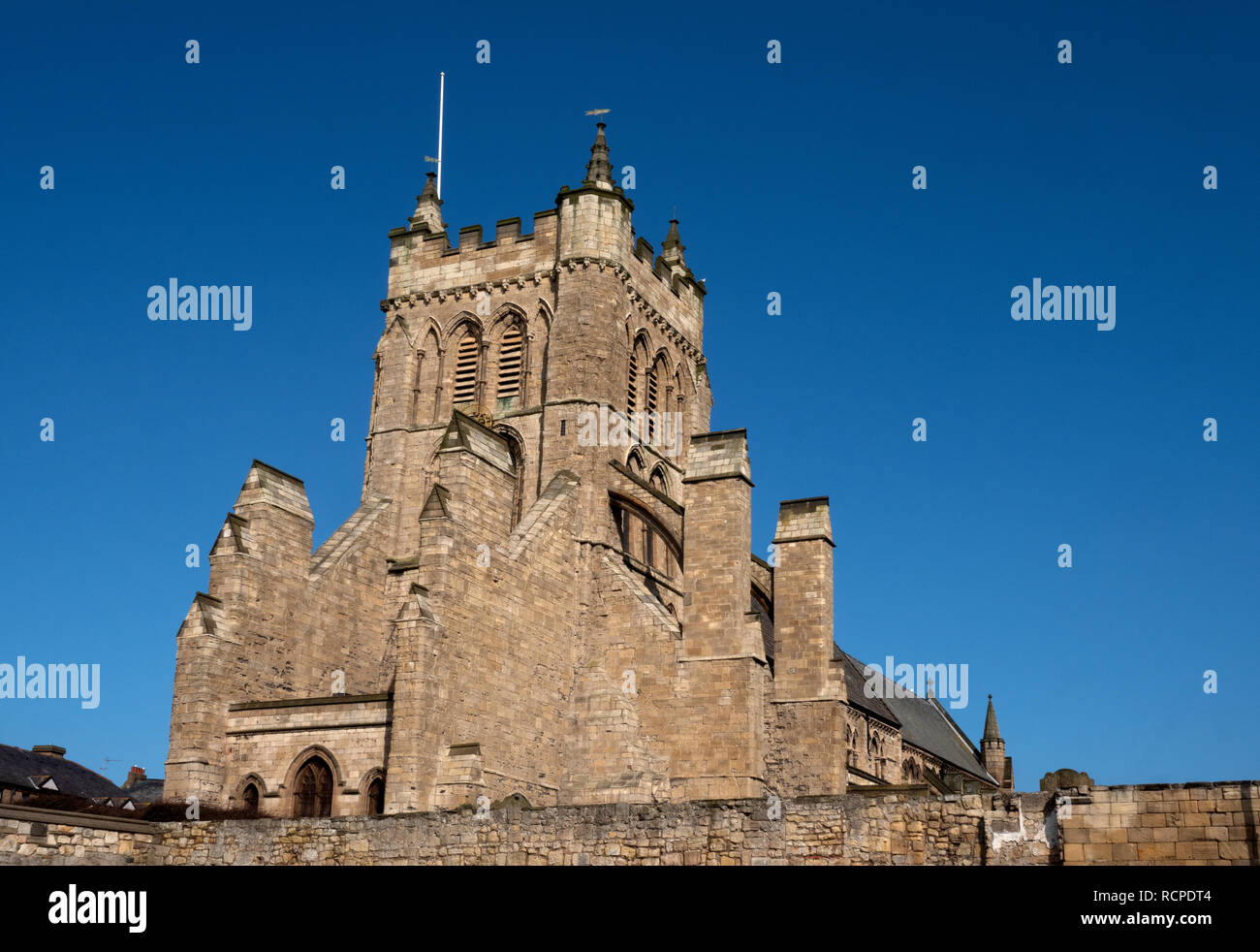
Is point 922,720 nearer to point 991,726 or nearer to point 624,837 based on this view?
point 991,726

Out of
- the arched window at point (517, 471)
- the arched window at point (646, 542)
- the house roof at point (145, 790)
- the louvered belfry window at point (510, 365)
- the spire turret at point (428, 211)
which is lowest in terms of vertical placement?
the house roof at point (145, 790)

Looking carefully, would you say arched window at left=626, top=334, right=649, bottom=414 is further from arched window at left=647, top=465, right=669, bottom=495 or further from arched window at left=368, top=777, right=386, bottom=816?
arched window at left=368, top=777, right=386, bottom=816

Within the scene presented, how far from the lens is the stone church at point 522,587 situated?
2488cm

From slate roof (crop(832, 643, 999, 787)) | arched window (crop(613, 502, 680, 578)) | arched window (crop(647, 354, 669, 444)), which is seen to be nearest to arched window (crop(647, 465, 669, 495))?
arched window (crop(647, 354, 669, 444))

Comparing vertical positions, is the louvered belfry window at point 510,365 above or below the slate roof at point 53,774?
above

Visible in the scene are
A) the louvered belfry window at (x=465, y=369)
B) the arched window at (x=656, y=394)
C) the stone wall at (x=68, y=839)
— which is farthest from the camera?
the arched window at (x=656, y=394)

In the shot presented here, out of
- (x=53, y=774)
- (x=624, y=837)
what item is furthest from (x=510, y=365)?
(x=53, y=774)

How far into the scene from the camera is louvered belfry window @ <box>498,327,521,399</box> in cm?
3388

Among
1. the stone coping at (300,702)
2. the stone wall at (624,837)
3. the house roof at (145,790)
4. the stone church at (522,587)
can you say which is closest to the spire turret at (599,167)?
the stone church at (522,587)

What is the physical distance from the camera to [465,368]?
114ft

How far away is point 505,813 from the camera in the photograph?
53.4ft

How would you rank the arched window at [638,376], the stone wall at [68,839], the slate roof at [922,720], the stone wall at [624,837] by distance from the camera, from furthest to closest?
the slate roof at [922,720] < the arched window at [638,376] < the stone wall at [68,839] < the stone wall at [624,837]

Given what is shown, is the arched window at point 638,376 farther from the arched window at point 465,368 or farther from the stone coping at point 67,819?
the stone coping at point 67,819
